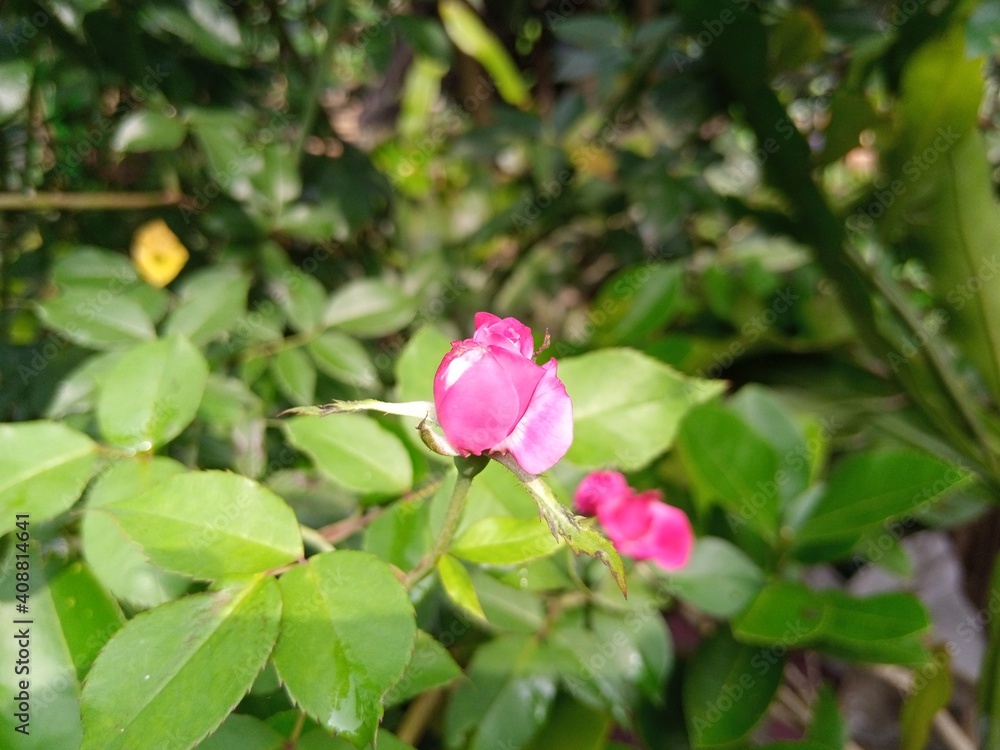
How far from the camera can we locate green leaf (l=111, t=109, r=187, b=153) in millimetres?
556

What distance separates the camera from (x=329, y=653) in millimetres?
265

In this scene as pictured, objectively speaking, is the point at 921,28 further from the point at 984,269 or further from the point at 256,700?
the point at 256,700

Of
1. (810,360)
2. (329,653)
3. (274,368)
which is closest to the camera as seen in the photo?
(329,653)

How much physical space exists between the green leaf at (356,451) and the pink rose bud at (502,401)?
15cm

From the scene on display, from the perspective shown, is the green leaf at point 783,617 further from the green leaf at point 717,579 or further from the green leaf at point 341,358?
the green leaf at point 341,358

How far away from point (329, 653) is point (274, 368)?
316mm

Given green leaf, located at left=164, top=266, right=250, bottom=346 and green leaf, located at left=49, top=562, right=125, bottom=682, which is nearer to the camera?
green leaf, located at left=49, top=562, right=125, bottom=682

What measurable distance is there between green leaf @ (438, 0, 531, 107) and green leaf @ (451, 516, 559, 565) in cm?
87

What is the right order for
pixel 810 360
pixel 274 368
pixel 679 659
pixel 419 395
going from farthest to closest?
pixel 810 360 → pixel 679 659 → pixel 274 368 → pixel 419 395

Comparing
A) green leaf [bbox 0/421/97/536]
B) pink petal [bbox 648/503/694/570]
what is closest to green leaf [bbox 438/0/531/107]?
pink petal [bbox 648/503/694/570]

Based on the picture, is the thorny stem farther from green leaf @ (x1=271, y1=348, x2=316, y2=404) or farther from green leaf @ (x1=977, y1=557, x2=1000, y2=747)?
green leaf @ (x1=977, y1=557, x2=1000, y2=747)

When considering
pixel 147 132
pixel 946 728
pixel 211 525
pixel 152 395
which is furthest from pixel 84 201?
pixel 946 728

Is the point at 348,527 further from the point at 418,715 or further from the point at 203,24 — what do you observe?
the point at 203,24

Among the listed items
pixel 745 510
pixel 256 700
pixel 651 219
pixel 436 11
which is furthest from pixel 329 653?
pixel 436 11
